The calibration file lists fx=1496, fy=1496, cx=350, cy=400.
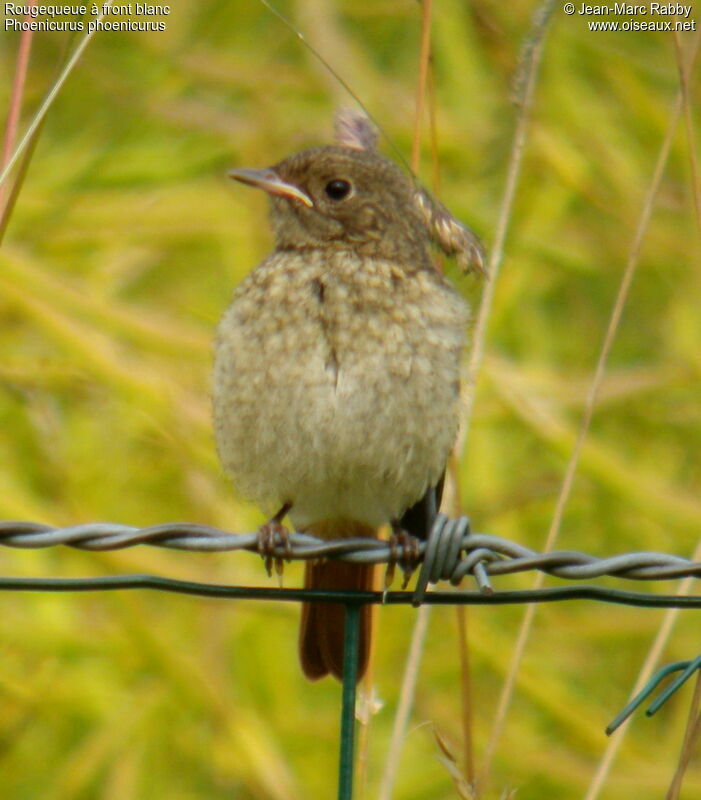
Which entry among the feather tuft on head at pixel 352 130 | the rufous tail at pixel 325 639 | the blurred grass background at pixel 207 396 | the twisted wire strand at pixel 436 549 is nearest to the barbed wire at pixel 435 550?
the twisted wire strand at pixel 436 549

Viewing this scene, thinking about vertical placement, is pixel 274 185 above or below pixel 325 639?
above

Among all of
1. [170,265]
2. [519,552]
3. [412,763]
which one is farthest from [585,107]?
[519,552]

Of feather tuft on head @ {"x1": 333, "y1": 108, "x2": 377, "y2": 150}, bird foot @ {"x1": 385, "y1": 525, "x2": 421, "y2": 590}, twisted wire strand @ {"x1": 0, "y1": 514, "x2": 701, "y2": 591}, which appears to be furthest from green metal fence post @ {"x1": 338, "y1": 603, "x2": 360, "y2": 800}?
feather tuft on head @ {"x1": 333, "y1": 108, "x2": 377, "y2": 150}

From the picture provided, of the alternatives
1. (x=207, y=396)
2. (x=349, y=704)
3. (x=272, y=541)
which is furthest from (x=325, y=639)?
(x=207, y=396)

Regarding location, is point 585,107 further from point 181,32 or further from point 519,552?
point 519,552

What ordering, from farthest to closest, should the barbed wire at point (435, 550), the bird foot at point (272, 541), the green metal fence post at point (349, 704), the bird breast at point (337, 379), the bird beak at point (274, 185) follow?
the bird beak at point (274, 185) < the bird breast at point (337, 379) < the bird foot at point (272, 541) < the green metal fence post at point (349, 704) < the barbed wire at point (435, 550)

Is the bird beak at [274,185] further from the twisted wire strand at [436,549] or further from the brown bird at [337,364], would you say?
the twisted wire strand at [436,549]

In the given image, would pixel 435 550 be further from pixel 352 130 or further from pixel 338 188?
pixel 352 130
